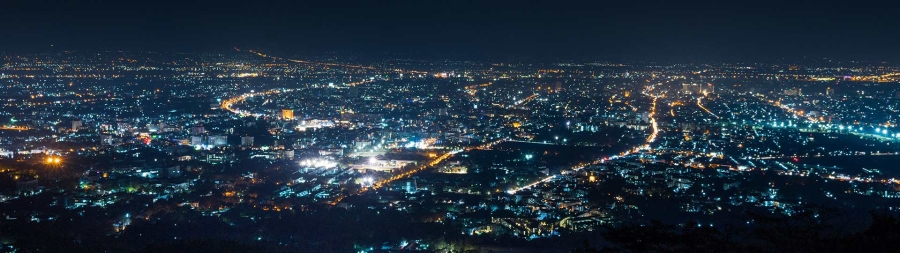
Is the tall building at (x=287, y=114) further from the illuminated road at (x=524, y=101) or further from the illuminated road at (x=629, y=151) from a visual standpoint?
the illuminated road at (x=629, y=151)

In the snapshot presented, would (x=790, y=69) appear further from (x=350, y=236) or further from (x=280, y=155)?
(x=350, y=236)

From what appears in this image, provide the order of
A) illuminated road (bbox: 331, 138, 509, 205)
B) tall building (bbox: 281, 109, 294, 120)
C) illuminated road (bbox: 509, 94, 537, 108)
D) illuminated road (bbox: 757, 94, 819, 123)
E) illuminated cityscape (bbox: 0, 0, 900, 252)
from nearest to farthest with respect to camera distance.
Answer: illuminated cityscape (bbox: 0, 0, 900, 252) < illuminated road (bbox: 331, 138, 509, 205) < illuminated road (bbox: 757, 94, 819, 123) < tall building (bbox: 281, 109, 294, 120) < illuminated road (bbox: 509, 94, 537, 108)

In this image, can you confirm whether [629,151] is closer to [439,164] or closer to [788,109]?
[439,164]

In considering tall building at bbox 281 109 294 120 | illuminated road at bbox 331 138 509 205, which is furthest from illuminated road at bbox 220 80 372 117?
illuminated road at bbox 331 138 509 205

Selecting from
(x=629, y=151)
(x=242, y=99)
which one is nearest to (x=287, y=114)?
(x=242, y=99)

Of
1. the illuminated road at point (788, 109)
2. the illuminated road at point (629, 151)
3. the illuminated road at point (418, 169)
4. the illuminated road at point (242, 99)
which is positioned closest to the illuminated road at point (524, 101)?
the illuminated road at point (629, 151)

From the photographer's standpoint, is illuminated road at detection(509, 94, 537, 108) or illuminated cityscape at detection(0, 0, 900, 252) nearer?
illuminated cityscape at detection(0, 0, 900, 252)

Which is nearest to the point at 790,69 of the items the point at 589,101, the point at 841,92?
the point at 841,92

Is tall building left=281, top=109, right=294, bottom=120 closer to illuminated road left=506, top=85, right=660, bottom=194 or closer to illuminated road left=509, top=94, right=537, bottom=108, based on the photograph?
illuminated road left=509, top=94, right=537, bottom=108
